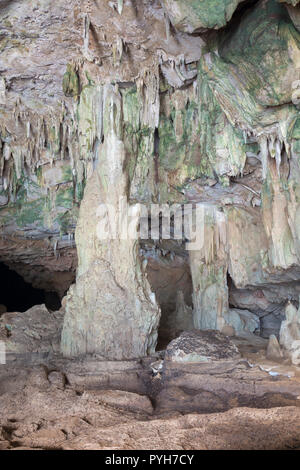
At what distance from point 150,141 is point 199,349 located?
15.2 feet

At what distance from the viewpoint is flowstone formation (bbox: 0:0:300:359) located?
6.11 m

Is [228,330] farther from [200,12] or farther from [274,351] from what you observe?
[200,12]

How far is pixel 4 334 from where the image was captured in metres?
9.70

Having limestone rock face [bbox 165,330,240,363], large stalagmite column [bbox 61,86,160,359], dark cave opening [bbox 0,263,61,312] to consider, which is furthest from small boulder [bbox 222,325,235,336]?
dark cave opening [bbox 0,263,61,312]

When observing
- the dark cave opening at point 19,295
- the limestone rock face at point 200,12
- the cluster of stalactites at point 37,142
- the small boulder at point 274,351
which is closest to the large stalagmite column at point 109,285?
the cluster of stalactites at point 37,142

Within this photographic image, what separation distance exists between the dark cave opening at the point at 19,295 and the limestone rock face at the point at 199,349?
13034 mm

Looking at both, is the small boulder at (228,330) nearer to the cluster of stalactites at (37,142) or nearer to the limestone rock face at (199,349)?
the limestone rock face at (199,349)

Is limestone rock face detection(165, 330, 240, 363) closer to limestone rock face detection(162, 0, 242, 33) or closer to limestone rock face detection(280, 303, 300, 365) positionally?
limestone rock face detection(280, 303, 300, 365)

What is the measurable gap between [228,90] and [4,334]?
7355mm

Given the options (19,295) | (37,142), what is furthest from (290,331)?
(19,295)

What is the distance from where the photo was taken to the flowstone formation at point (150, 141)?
6.11 meters

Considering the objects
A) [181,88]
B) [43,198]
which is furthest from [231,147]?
[43,198]

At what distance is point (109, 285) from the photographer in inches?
314
